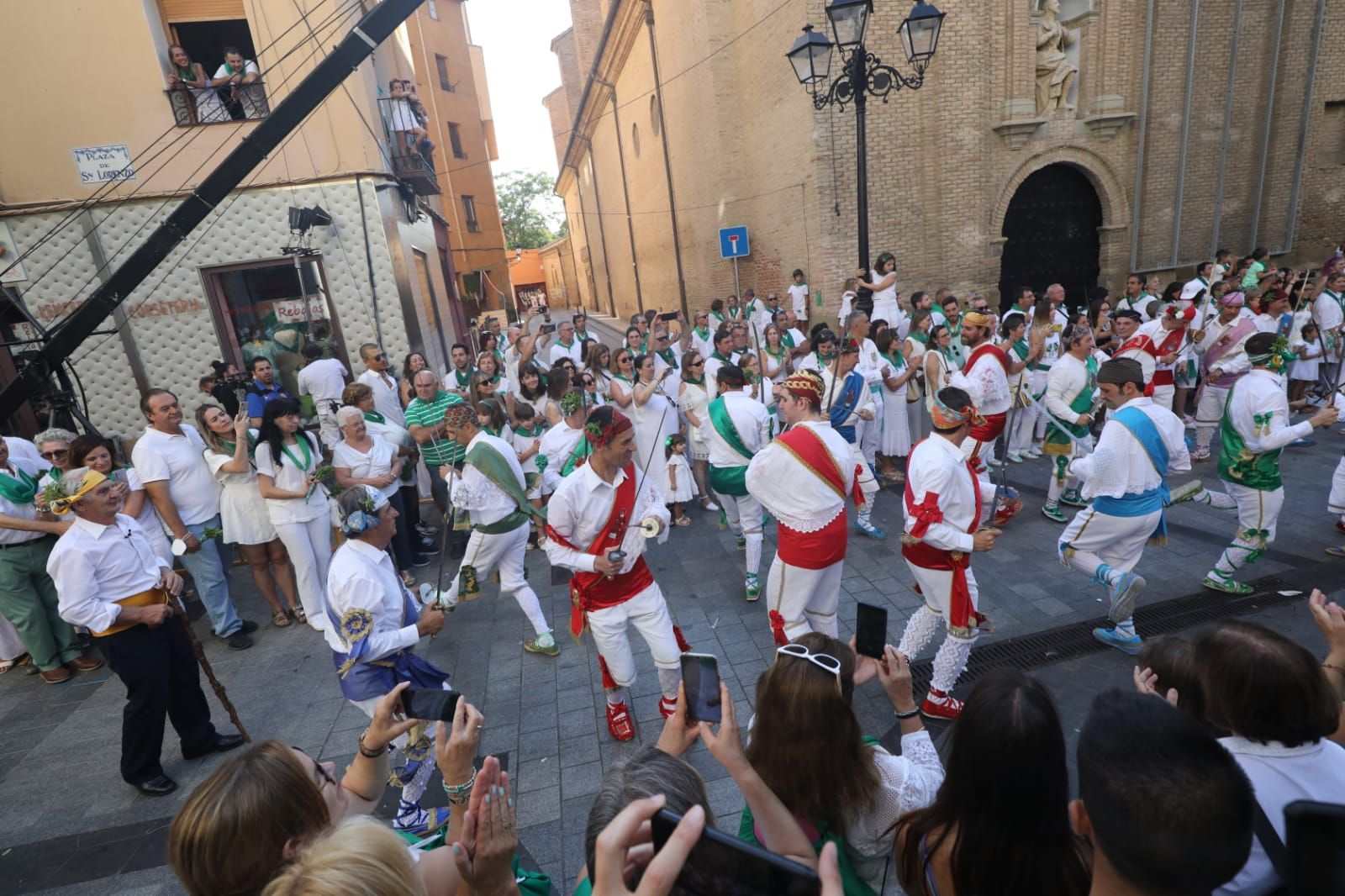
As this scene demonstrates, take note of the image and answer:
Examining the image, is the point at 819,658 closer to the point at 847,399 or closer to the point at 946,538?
the point at 946,538

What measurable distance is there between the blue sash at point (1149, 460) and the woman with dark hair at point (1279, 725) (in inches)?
106

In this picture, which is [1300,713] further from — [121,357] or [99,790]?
[121,357]

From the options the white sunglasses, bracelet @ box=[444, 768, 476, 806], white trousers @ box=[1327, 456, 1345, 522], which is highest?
the white sunglasses

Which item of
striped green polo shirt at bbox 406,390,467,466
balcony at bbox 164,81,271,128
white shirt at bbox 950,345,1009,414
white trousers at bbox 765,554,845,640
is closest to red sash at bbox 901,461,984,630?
white trousers at bbox 765,554,845,640

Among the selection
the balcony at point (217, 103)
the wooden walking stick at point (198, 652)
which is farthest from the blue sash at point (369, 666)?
the balcony at point (217, 103)

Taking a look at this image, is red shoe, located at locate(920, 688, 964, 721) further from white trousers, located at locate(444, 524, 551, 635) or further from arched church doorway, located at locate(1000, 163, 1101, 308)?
arched church doorway, located at locate(1000, 163, 1101, 308)

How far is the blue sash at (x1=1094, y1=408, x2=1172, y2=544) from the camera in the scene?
4.35 meters

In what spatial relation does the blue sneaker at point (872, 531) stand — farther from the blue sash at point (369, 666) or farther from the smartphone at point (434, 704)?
the smartphone at point (434, 704)

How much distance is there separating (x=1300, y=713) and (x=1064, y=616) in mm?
3450

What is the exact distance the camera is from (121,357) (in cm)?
1082

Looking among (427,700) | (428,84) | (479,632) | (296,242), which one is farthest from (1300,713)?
(428,84)

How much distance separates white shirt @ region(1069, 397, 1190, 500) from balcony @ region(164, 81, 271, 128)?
11.7 meters

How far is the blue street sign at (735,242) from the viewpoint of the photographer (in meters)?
12.8

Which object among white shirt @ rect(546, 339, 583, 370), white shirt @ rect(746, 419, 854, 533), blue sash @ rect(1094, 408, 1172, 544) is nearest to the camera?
white shirt @ rect(746, 419, 854, 533)
